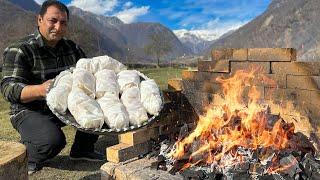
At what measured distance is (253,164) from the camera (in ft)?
10.8

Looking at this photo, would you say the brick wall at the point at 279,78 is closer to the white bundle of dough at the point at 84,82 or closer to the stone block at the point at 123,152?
the stone block at the point at 123,152

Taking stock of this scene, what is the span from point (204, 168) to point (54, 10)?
7.59ft

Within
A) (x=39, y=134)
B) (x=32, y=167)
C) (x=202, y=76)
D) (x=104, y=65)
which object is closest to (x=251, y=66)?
(x=202, y=76)

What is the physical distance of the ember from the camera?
129 inches

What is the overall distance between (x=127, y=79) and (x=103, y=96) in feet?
1.05

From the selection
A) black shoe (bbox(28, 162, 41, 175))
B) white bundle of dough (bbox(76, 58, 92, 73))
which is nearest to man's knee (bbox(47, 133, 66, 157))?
black shoe (bbox(28, 162, 41, 175))

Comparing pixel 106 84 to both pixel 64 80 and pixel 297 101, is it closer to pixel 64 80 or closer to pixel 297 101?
pixel 64 80

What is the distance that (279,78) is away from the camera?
3.83 meters

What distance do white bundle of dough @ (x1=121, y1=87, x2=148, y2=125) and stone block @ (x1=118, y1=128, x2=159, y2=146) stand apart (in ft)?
1.67

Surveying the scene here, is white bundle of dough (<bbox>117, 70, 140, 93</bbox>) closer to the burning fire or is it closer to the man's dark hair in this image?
the burning fire

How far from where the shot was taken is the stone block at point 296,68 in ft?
11.6

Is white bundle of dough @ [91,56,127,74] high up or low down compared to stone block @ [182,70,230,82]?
up

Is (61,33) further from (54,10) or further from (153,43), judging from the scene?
(153,43)

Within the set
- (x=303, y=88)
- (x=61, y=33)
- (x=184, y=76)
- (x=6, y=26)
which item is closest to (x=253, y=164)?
(x=303, y=88)
